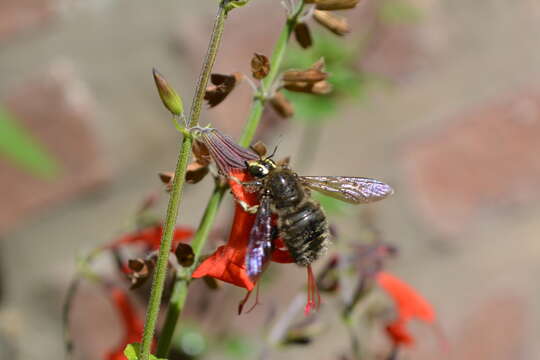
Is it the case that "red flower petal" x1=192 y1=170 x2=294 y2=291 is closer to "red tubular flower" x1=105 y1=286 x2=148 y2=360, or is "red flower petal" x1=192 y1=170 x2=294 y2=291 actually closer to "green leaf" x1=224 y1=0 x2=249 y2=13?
"green leaf" x1=224 y1=0 x2=249 y2=13

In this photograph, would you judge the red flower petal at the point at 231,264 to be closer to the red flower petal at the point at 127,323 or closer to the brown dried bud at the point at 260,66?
the brown dried bud at the point at 260,66

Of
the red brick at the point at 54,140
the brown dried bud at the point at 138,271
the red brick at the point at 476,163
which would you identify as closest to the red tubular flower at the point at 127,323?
the brown dried bud at the point at 138,271

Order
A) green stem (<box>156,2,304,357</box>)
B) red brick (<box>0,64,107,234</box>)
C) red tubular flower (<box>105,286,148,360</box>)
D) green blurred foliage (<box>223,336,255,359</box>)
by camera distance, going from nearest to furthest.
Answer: green stem (<box>156,2,304,357</box>)
red tubular flower (<box>105,286,148,360</box>)
green blurred foliage (<box>223,336,255,359</box>)
red brick (<box>0,64,107,234</box>)

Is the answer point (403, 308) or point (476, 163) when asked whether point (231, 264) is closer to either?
point (403, 308)

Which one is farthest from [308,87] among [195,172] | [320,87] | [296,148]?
[296,148]

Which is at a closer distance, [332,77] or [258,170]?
[258,170]

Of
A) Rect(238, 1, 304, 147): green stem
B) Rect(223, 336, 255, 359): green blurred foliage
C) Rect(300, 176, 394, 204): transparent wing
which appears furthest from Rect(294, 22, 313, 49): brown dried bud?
Rect(223, 336, 255, 359): green blurred foliage
